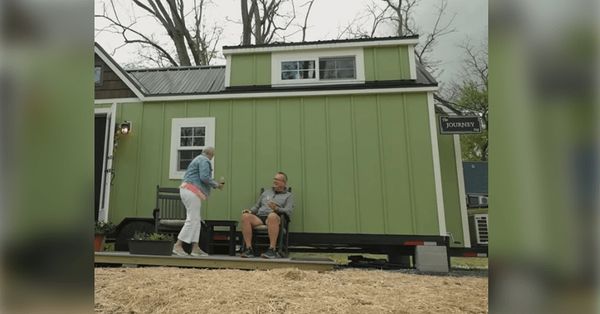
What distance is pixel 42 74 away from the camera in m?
0.44

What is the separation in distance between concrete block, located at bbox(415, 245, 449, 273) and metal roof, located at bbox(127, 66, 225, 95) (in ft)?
→ 11.9

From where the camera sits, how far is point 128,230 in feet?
17.3

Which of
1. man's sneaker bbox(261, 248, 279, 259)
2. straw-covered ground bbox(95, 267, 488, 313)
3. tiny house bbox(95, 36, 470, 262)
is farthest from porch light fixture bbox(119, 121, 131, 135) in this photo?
straw-covered ground bbox(95, 267, 488, 313)

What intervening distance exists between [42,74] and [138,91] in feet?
18.7

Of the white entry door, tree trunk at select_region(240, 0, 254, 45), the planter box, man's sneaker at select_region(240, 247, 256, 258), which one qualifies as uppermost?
tree trunk at select_region(240, 0, 254, 45)

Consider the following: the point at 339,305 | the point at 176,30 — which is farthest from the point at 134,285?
the point at 176,30

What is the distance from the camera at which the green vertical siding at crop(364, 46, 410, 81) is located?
18.4 ft

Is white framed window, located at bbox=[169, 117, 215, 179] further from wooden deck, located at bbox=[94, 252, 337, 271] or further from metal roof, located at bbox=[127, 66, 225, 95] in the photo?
wooden deck, located at bbox=[94, 252, 337, 271]

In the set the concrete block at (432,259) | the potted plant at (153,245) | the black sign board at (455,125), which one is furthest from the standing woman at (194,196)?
the black sign board at (455,125)

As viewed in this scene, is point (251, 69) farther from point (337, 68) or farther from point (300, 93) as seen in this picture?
point (337, 68)

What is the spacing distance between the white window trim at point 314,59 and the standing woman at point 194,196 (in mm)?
1931

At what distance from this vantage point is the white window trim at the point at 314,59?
567 cm

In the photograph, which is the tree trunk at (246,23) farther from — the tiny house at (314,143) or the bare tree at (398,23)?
the tiny house at (314,143)

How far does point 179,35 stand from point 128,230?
8.11 m
